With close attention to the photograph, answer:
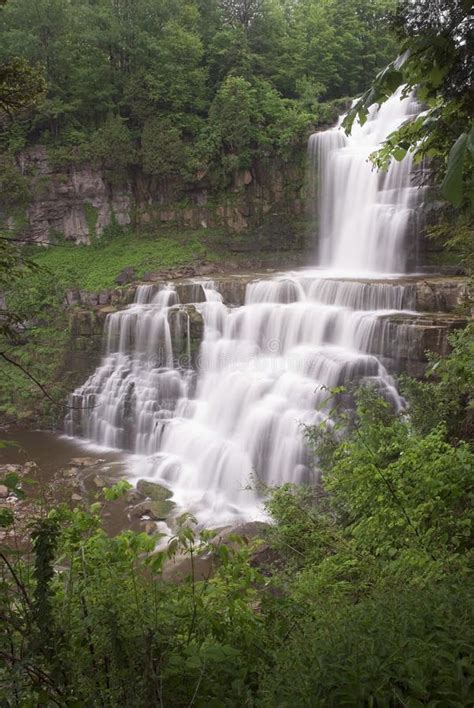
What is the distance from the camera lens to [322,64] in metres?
23.8

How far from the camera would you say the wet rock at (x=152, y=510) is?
1004 cm

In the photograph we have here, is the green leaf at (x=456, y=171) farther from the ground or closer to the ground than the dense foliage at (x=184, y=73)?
closer to the ground

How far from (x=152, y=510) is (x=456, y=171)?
9.98 meters

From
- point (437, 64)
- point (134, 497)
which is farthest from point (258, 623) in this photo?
point (134, 497)

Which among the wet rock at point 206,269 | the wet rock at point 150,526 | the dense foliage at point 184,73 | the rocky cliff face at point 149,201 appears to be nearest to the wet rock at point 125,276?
the wet rock at point 206,269

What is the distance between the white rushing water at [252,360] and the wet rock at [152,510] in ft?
1.81

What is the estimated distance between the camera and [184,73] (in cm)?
2281

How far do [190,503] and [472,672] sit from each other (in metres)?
9.48

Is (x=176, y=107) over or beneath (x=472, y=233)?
over

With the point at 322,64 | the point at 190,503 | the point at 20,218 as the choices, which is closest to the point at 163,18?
the point at 322,64

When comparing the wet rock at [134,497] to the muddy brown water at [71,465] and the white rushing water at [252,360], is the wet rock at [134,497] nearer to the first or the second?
the muddy brown water at [71,465]

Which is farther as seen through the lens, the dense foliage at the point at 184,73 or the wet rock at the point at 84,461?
the dense foliage at the point at 184,73

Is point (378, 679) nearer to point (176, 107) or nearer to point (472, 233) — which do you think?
point (472, 233)

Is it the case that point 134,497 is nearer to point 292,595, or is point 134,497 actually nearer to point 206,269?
point 292,595
